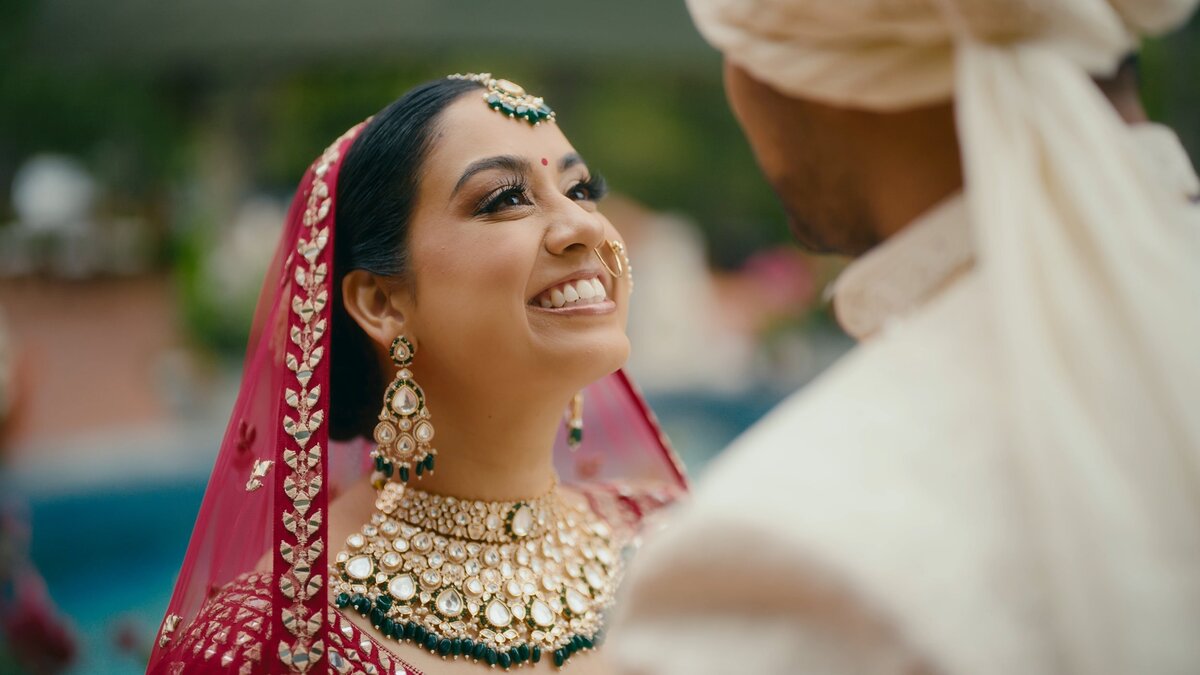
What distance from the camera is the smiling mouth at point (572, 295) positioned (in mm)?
1880

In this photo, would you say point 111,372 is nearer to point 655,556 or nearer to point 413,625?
point 413,625

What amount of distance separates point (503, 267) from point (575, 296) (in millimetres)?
139

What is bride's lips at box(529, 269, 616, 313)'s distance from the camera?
1.88 meters

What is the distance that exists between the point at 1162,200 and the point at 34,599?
3819mm

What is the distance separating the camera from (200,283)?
9.34 metres

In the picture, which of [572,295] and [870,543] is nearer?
[870,543]

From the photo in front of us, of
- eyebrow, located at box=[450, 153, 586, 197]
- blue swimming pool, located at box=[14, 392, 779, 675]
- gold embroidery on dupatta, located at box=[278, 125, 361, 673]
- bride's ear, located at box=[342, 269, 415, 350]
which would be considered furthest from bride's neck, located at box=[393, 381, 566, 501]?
blue swimming pool, located at box=[14, 392, 779, 675]

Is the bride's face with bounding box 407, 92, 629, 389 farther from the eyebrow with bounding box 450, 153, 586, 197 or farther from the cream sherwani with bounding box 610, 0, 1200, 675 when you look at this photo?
the cream sherwani with bounding box 610, 0, 1200, 675

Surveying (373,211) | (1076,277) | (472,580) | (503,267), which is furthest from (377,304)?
(1076,277)

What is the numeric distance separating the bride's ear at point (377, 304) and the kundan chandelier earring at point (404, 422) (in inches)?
1.2

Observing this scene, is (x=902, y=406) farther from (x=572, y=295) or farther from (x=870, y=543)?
(x=572, y=295)

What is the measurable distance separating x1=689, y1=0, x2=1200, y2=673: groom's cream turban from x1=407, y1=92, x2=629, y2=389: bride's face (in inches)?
32.1

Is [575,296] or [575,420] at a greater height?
[575,296]

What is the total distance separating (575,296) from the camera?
6.22 feet
